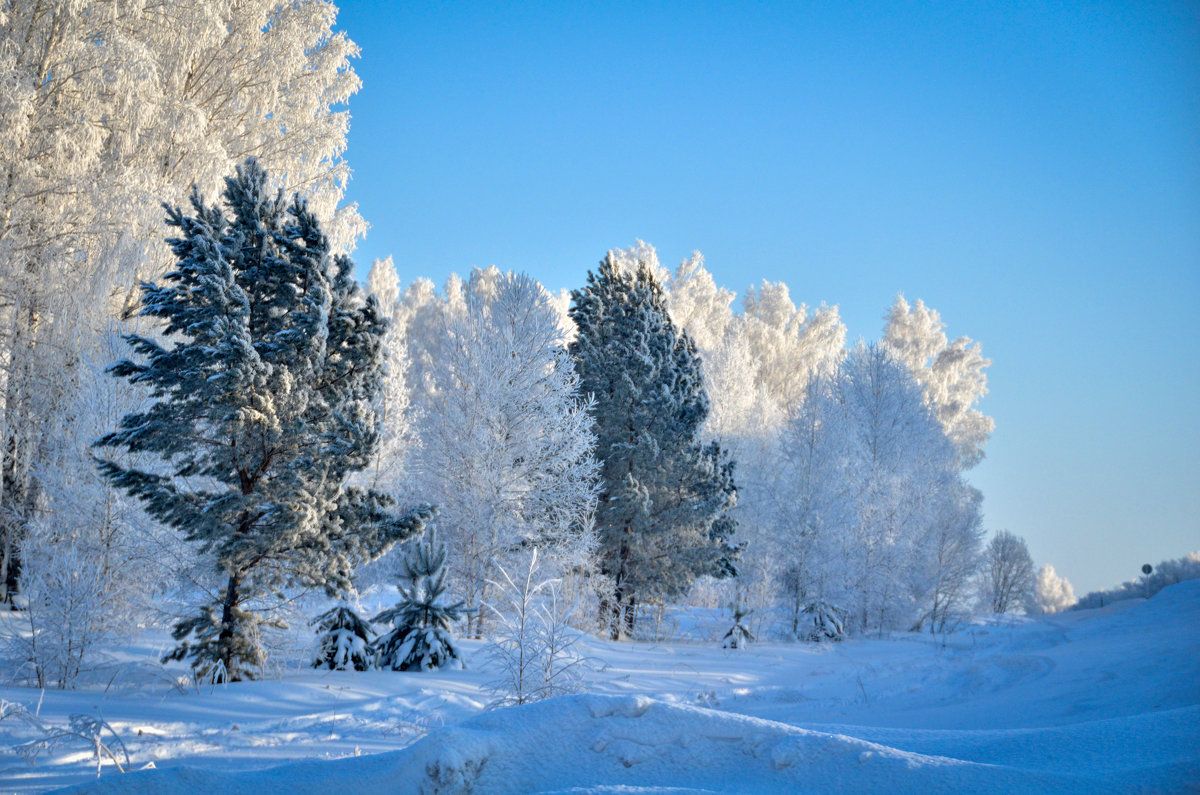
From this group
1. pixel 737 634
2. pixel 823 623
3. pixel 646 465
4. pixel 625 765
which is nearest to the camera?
pixel 625 765

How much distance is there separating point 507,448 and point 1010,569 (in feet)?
85.6

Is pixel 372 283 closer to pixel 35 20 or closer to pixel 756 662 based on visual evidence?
pixel 35 20

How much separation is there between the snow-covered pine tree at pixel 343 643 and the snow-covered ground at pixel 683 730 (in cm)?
80

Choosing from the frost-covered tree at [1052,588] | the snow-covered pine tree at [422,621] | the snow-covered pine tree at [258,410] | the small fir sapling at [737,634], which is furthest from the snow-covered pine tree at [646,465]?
the frost-covered tree at [1052,588]

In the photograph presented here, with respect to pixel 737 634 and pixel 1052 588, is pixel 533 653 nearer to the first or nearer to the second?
pixel 737 634

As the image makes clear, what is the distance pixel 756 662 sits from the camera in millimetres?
12992

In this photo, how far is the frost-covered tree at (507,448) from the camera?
14797mm

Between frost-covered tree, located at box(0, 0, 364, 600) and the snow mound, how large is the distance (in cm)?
1350

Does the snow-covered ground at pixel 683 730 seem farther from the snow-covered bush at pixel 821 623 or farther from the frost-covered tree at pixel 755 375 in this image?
the frost-covered tree at pixel 755 375

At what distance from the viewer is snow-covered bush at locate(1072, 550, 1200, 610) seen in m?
18.1

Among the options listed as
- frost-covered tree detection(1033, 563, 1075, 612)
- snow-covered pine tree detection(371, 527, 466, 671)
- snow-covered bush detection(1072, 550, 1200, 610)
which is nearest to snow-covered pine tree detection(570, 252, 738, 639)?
snow-covered pine tree detection(371, 527, 466, 671)

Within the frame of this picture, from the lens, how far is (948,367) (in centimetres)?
4347

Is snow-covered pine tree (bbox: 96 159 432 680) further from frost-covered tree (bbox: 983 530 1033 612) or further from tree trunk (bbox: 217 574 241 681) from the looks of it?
frost-covered tree (bbox: 983 530 1033 612)

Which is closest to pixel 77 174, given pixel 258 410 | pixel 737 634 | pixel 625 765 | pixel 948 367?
pixel 258 410
